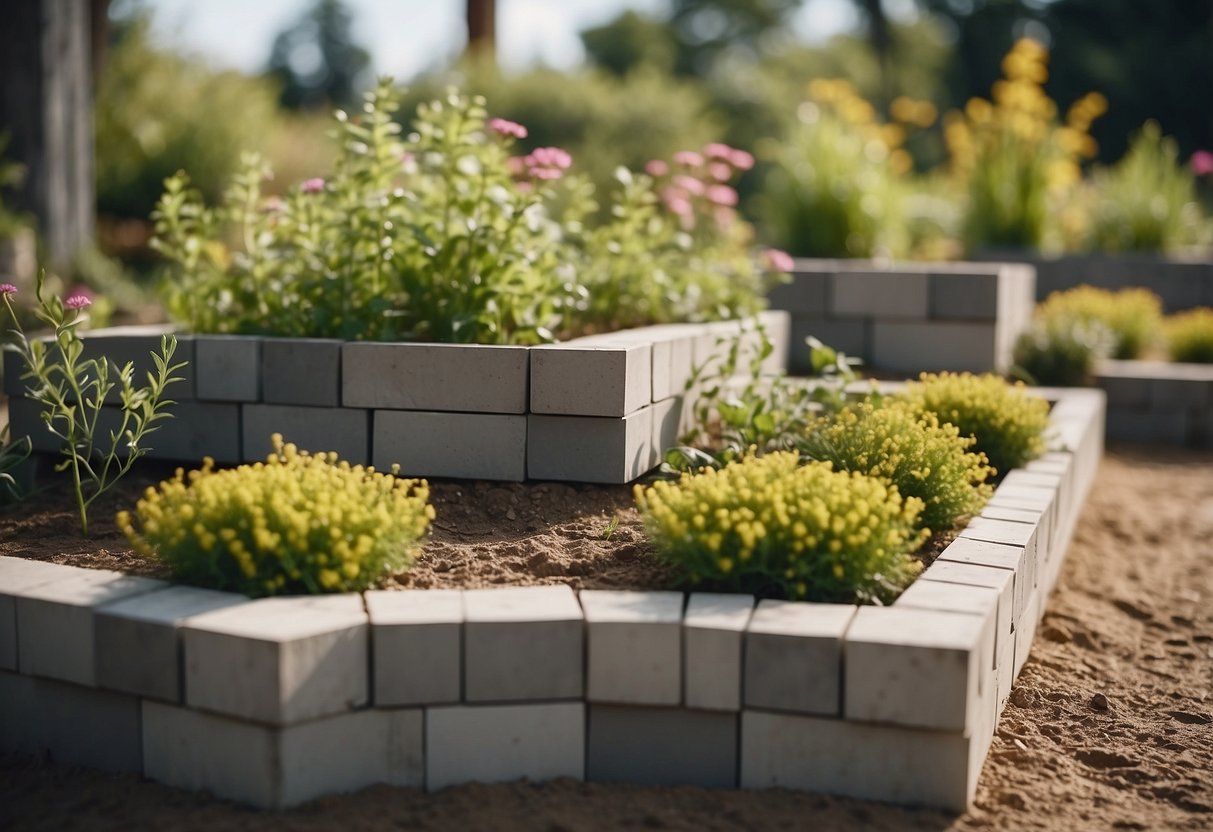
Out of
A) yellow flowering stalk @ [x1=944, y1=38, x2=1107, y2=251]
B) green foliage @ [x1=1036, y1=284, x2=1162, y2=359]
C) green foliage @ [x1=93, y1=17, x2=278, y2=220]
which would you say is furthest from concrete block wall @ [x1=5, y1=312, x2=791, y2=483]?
green foliage @ [x1=93, y1=17, x2=278, y2=220]

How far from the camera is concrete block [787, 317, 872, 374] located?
23.8 feet

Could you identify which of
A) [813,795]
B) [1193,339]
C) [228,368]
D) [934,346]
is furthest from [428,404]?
[1193,339]

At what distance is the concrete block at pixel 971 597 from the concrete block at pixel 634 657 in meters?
0.59

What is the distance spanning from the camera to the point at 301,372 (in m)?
4.24

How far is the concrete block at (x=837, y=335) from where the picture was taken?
724cm

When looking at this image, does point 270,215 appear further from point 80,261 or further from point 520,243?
point 80,261

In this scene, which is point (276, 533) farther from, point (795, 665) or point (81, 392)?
point (81, 392)

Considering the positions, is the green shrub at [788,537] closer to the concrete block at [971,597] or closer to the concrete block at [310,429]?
the concrete block at [971,597]

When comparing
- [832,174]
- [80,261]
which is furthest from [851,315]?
[80,261]

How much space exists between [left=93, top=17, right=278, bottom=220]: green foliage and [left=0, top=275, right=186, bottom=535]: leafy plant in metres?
9.54

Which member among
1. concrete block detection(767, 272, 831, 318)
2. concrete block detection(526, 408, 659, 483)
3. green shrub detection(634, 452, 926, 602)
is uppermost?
concrete block detection(767, 272, 831, 318)

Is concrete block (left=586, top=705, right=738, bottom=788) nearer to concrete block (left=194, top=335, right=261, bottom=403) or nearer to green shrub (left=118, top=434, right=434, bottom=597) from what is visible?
green shrub (left=118, top=434, right=434, bottom=597)

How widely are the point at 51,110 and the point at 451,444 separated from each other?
6.75 meters

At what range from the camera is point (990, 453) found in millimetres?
4852
